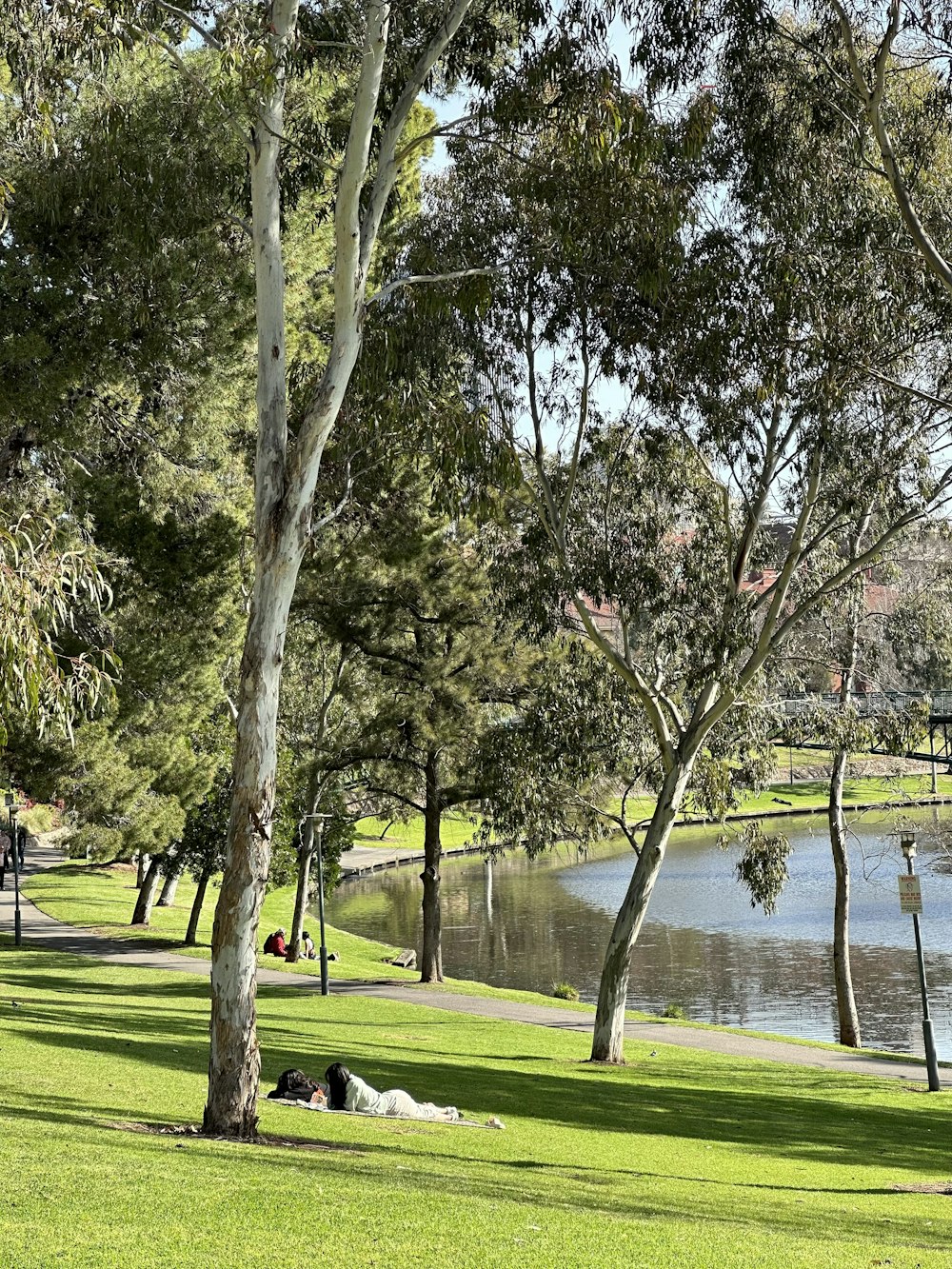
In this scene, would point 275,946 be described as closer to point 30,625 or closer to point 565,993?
point 565,993

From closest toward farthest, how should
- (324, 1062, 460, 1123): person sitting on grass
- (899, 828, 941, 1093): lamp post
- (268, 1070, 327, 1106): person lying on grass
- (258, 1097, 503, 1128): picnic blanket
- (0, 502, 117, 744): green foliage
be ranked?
1. (0, 502, 117, 744): green foliage
2. (258, 1097, 503, 1128): picnic blanket
3. (324, 1062, 460, 1123): person sitting on grass
4. (268, 1070, 327, 1106): person lying on grass
5. (899, 828, 941, 1093): lamp post

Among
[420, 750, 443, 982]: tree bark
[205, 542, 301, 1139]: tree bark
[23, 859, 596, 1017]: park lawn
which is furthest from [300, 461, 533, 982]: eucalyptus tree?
[205, 542, 301, 1139]: tree bark

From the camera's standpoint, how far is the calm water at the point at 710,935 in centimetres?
2542

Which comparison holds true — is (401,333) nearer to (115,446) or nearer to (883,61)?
(115,446)

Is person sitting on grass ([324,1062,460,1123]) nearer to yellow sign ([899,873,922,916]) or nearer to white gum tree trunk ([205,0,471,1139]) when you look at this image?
white gum tree trunk ([205,0,471,1139])

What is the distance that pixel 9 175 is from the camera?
495 inches

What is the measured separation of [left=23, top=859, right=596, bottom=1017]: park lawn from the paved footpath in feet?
2.19

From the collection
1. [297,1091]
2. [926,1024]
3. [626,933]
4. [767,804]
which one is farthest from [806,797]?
[297,1091]

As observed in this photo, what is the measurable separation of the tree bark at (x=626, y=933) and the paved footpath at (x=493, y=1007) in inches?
97.4

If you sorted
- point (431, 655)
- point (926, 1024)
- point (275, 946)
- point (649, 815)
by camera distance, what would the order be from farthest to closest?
1. point (649, 815)
2. point (275, 946)
3. point (431, 655)
4. point (926, 1024)

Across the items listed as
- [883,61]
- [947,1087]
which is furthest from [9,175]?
[947,1087]

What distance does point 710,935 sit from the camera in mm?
35094

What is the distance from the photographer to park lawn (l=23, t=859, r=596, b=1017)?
86.0ft

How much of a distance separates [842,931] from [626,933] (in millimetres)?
5330
